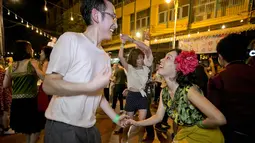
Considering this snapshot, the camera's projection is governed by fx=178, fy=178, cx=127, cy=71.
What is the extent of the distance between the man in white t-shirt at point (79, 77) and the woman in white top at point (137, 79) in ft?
7.41

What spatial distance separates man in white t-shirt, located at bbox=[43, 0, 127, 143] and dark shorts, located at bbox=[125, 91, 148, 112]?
7.37 feet

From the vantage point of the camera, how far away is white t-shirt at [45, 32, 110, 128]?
1.27m

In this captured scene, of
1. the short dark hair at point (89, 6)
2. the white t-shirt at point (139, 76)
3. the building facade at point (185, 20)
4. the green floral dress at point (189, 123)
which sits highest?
the building facade at point (185, 20)

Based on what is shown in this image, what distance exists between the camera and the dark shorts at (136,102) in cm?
382

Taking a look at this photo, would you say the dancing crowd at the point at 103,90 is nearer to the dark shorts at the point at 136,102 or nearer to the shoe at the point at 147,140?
the dark shorts at the point at 136,102

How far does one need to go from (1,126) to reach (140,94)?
376cm

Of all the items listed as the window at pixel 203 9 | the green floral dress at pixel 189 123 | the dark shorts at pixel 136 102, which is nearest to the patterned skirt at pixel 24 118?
the dark shorts at pixel 136 102

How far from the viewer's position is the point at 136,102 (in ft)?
12.5

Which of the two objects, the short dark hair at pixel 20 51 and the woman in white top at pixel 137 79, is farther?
the woman in white top at pixel 137 79

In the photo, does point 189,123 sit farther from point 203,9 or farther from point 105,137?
point 203,9

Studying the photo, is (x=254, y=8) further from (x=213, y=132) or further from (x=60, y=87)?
(x=60, y=87)

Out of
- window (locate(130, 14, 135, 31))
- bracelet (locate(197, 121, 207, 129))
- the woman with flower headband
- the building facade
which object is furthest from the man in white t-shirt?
window (locate(130, 14, 135, 31))

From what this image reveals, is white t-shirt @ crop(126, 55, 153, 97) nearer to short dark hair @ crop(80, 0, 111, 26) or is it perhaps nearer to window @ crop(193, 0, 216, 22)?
short dark hair @ crop(80, 0, 111, 26)

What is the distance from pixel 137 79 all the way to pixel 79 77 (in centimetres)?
265
